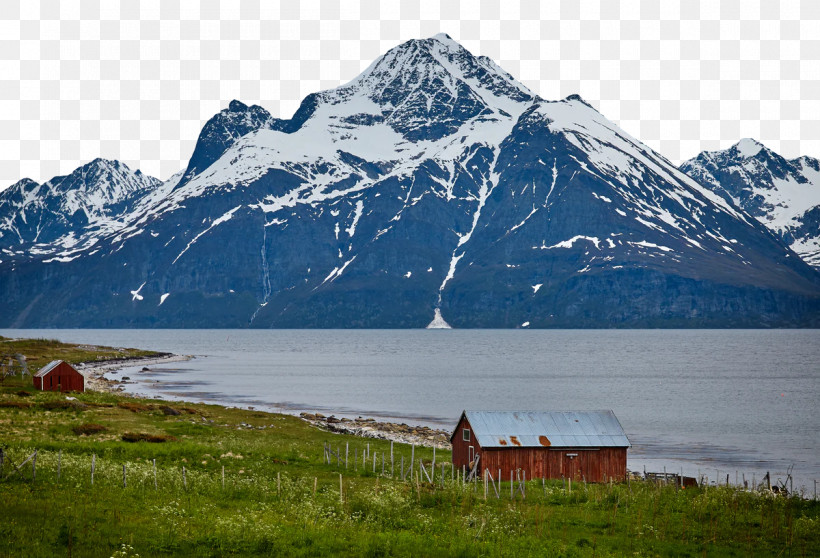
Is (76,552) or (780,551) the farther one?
(780,551)

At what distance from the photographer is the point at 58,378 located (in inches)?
3457

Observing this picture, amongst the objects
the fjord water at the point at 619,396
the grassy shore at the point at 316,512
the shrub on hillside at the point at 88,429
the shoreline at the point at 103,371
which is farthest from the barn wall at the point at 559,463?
the shoreline at the point at 103,371

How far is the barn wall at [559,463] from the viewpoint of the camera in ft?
163

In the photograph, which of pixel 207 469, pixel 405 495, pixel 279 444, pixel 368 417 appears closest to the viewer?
pixel 405 495

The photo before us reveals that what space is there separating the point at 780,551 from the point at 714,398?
4005 inches

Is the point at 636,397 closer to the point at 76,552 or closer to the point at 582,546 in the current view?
the point at 582,546

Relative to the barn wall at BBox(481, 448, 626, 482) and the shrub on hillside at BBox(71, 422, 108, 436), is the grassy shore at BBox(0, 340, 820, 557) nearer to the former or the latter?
the shrub on hillside at BBox(71, 422, 108, 436)

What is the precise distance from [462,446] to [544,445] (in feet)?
18.8

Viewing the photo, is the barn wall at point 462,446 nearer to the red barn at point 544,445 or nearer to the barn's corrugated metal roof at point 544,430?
the red barn at point 544,445

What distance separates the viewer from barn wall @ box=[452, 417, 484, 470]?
50656 millimetres

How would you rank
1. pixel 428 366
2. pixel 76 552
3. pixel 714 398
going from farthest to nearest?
pixel 428 366 < pixel 714 398 < pixel 76 552

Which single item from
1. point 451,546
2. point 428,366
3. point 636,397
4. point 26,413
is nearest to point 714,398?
point 636,397

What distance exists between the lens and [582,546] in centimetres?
2978

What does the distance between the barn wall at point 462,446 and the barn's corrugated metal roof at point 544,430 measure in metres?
0.63
